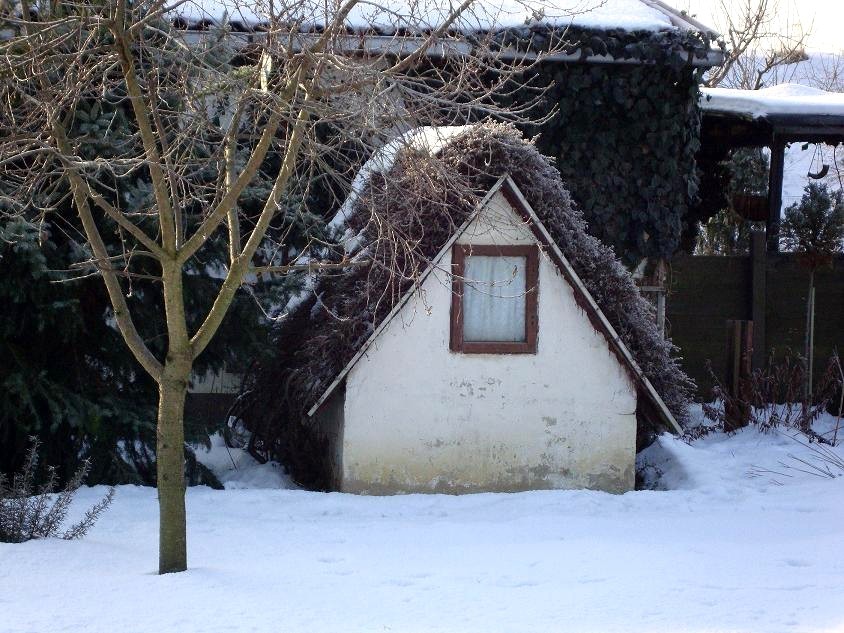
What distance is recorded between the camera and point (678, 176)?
43.9 ft

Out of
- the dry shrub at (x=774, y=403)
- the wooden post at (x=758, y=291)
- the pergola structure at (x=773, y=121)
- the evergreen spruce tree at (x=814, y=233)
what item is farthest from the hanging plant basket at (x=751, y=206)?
the dry shrub at (x=774, y=403)

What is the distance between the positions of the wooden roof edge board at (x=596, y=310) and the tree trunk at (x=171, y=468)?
12.4 ft

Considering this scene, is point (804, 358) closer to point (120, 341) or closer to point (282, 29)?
point (120, 341)

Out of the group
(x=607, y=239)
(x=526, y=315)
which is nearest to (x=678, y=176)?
(x=607, y=239)

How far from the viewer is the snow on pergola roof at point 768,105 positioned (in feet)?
46.9

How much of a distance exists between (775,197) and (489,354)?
23.4 feet

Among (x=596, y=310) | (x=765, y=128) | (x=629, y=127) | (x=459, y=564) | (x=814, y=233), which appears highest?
(x=765, y=128)

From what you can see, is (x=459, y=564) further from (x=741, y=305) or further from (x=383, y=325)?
(x=741, y=305)

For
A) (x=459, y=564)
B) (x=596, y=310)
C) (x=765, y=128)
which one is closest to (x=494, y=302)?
(x=596, y=310)

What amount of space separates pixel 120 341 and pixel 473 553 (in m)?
3.76

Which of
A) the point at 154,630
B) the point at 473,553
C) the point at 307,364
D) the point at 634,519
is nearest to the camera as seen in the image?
the point at 154,630

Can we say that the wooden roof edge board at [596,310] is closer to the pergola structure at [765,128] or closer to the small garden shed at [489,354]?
the small garden shed at [489,354]

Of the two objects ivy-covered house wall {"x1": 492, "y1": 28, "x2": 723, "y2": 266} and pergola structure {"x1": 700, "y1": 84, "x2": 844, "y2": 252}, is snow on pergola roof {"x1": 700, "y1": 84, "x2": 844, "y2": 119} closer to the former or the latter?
pergola structure {"x1": 700, "y1": 84, "x2": 844, "y2": 252}

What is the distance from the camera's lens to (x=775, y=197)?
15102 mm
